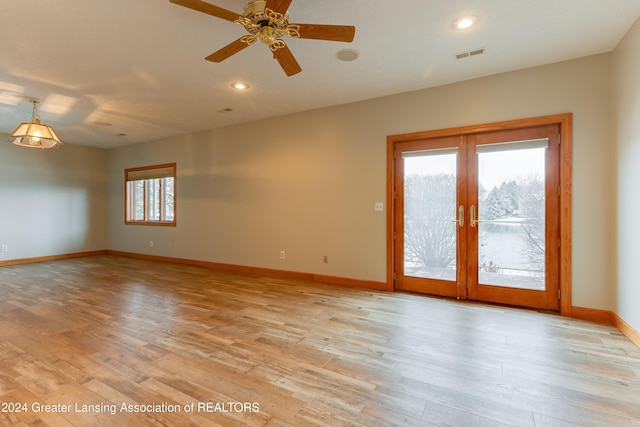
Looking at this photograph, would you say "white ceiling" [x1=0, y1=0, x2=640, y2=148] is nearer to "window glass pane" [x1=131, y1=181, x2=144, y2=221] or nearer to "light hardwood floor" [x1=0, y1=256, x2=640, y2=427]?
"light hardwood floor" [x1=0, y1=256, x2=640, y2=427]

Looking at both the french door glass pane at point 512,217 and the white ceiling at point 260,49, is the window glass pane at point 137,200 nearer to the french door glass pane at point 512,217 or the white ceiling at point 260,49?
the white ceiling at point 260,49

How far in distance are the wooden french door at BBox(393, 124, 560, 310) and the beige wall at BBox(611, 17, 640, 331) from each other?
487mm

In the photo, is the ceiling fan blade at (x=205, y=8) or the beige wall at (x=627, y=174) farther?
the beige wall at (x=627, y=174)

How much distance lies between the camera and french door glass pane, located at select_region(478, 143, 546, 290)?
10.8ft

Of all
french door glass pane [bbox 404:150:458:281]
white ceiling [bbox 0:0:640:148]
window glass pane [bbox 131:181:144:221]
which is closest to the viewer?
white ceiling [bbox 0:0:640:148]

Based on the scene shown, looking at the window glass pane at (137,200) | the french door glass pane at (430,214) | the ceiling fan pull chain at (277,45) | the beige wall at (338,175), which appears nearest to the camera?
the ceiling fan pull chain at (277,45)

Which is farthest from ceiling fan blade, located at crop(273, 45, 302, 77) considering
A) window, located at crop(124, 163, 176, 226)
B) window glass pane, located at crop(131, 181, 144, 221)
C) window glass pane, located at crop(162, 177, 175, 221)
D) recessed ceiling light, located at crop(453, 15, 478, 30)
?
window glass pane, located at crop(131, 181, 144, 221)

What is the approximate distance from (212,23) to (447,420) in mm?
3281

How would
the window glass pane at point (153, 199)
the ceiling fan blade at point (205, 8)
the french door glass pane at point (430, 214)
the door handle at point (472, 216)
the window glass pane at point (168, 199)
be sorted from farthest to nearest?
the window glass pane at point (153, 199) < the window glass pane at point (168, 199) < the french door glass pane at point (430, 214) < the door handle at point (472, 216) < the ceiling fan blade at point (205, 8)

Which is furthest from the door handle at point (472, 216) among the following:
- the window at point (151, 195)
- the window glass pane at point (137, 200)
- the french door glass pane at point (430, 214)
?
the window glass pane at point (137, 200)

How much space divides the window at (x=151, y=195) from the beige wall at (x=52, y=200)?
0.97m

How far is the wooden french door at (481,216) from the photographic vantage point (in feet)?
10.7

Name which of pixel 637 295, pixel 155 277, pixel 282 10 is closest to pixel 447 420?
pixel 637 295

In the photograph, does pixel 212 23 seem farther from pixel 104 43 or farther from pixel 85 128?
pixel 85 128
